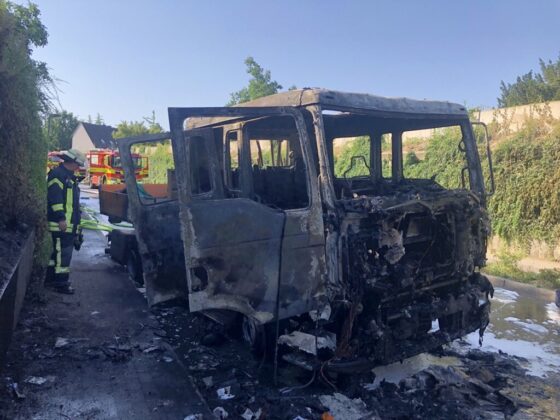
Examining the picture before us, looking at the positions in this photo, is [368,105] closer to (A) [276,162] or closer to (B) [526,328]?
(A) [276,162]

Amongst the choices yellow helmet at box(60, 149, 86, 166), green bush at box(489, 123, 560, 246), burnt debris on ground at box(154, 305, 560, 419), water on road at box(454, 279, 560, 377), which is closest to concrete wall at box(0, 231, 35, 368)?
burnt debris on ground at box(154, 305, 560, 419)

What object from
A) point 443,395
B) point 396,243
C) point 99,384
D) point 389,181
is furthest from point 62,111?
point 443,395

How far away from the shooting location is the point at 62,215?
6227mm

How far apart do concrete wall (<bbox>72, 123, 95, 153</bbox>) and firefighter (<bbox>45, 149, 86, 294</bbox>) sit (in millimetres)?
49149

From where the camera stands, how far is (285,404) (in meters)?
3.57

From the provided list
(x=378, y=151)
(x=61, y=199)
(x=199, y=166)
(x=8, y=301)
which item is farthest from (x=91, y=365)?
(x=378, y=151)

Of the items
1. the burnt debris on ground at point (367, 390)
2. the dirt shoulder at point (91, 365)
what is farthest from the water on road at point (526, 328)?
the dirt shoulder at point (91, 365)

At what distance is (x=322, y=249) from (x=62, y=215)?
161 inches

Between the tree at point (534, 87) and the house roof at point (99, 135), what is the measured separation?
39225mm

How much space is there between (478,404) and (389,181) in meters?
2.39

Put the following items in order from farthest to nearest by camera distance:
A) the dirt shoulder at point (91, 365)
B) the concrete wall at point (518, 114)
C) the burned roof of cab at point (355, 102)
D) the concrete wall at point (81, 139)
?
the concrete wall at point (81, 139)
the concrete wall at point (518, 114)
the burned roof of cab at point (355, 102)
the dirt shoulder at point (91, 365)

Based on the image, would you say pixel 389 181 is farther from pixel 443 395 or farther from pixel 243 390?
pixel 243 390

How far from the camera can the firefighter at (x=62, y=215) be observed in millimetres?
6188

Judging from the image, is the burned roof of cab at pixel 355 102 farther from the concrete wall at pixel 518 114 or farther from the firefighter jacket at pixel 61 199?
the concrete wall at pixel 518 114
